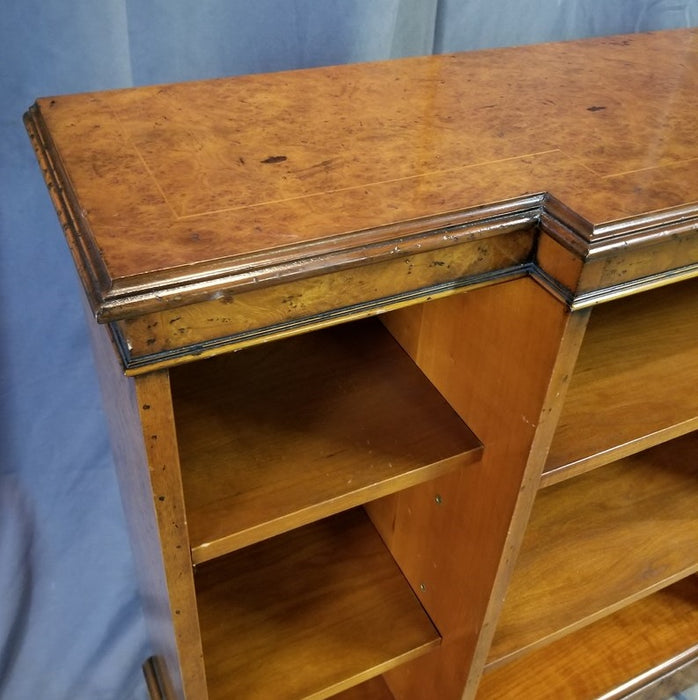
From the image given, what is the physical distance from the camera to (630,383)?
2.72ft

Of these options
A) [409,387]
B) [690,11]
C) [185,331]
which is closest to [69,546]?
[409,387]

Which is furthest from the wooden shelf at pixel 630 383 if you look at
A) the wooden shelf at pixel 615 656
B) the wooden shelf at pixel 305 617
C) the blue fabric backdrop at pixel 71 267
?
the wooden shelf at pixel 615 656

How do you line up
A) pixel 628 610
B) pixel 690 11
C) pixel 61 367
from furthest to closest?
pixel 628 610 → pixel 690 11 → pixel 61 367

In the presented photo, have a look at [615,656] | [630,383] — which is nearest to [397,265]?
[630,383]

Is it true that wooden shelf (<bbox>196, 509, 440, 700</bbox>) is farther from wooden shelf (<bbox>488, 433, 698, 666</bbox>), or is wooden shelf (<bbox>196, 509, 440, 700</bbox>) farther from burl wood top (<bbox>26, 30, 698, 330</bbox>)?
burl wood top (<bbox>26, 30, 698, 330</bbox>)

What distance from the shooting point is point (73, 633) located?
4.17 ft

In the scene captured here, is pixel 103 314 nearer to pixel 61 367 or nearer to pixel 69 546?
pixel 61 367

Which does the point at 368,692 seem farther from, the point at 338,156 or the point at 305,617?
the point at 338,156

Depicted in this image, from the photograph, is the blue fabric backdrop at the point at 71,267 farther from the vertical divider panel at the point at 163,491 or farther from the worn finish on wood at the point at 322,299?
the worn finish on wood at the point at 322,299

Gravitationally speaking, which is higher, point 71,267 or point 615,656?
point 71,267

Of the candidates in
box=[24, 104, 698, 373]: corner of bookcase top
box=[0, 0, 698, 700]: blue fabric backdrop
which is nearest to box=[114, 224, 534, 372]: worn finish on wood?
box=[24, 104, 698, 373]: corner of bookcase top

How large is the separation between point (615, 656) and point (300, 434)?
81cm

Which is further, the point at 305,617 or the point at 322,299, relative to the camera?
the point at 305,617

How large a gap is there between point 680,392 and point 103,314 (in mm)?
627
